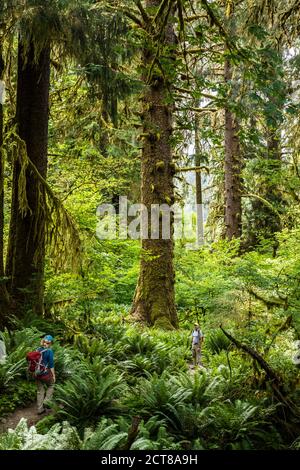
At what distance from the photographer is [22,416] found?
658 centimetres

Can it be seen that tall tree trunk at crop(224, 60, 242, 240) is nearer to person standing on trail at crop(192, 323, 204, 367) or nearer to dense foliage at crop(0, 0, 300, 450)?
dense foliage at crop(0, 0, 300, 450)

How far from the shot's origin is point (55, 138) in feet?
46.2

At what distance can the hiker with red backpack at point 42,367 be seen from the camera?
6.69 meters

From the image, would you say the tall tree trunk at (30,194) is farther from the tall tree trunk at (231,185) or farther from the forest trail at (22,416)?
the tall tree trunk at (231,185)

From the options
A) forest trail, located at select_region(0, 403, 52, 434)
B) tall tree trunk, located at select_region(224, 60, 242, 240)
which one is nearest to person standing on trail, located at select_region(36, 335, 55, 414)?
forest trail, located at select_region(0, 403, 52, 434)

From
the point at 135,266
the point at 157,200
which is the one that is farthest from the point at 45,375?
the point at 135,266

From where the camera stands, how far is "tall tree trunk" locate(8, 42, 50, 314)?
31.9 feet

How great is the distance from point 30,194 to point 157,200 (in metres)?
3.55

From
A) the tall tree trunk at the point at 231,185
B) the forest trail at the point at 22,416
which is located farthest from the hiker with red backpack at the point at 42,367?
the tall tree trunk at the point at 231,185

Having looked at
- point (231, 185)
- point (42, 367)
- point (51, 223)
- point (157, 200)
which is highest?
point (231, 185)

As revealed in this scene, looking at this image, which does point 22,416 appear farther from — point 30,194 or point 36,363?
point 30,194

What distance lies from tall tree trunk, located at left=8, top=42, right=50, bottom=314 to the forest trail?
310 centimetres
